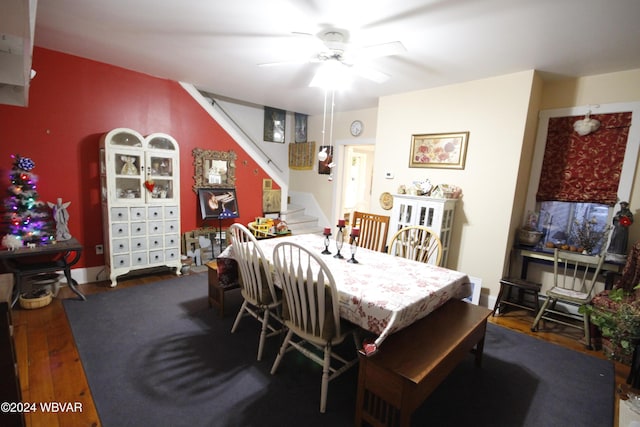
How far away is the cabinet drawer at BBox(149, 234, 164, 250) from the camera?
134 inches

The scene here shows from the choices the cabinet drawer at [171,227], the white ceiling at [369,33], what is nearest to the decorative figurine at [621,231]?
the white ceiling at [369,33]

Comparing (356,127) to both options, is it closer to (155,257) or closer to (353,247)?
(353,247)

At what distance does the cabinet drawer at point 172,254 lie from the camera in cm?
352

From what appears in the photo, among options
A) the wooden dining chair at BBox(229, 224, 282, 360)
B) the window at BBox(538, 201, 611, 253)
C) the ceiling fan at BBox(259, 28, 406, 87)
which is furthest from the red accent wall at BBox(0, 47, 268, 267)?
the window at BBox(538, 201, 611, 253)

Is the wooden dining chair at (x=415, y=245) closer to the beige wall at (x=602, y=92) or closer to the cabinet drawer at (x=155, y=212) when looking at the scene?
the beige wall at (x=602, y=92)

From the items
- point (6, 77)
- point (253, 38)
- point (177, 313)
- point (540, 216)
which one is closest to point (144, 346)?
point (177, 313)

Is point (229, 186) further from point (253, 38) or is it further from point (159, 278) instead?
point (253, 38)

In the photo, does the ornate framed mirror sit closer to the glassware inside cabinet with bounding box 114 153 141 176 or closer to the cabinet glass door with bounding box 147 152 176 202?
the cabinet glass door with bounding box 147 152 176 202

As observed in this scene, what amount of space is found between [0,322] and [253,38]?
236cm

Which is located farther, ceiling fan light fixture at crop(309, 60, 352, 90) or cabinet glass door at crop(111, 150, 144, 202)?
cabinet glass door at crop(111, 150, 144, 202)

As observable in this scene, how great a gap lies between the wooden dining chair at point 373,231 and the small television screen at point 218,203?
200 cm

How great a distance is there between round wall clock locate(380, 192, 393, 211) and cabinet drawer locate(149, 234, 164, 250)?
2.86 m

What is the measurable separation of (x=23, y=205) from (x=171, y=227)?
129 centimetres

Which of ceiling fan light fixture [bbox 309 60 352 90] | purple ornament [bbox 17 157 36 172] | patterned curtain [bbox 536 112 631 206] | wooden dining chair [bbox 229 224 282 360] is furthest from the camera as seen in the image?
patterned curtain [bbox 536 112 631 206]
